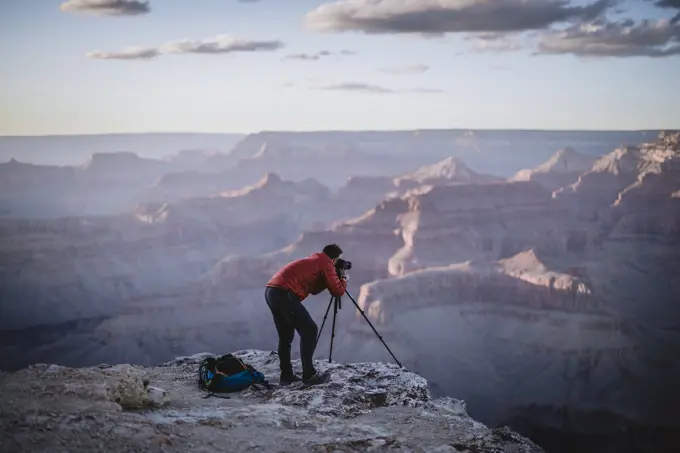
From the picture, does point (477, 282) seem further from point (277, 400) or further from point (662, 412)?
point (277, 400)

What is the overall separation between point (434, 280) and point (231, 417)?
41785 mm

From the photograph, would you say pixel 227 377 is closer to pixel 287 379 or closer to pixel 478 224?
pixel 287 379

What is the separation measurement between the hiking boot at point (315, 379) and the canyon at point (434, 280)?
13745 millimetres

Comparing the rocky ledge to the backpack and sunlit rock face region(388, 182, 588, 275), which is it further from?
sunlit rock face region(388, 182, 588, 275)

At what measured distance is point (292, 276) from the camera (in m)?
7.93

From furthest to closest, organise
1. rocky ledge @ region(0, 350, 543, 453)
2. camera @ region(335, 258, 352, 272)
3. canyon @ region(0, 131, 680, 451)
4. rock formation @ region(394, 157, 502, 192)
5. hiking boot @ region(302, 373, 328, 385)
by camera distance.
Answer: rock formation @ region(394, 157, 502, 192) < canyon @ region(0, 131, 680, 451) < camera @ region(335, 258, 352, 272) < hiking boot @ region(302, 373, 328, 385) < rocky ledge @ region(0, 350, 543, 453)

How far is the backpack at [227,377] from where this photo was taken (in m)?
7.95

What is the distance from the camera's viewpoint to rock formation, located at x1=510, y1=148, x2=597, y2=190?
83750 millimetres

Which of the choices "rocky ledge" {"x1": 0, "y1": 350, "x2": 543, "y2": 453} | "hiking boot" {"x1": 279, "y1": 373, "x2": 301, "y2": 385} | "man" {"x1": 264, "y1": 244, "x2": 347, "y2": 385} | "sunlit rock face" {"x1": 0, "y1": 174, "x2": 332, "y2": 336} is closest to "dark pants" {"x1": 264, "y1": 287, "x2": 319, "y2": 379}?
"man" {"x1": 264, "y1": 244, "x2": 347, "y2": 385}

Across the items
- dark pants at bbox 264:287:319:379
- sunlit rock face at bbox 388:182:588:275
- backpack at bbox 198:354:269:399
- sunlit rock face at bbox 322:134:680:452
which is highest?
dark pants at bbox 264:287:319:379

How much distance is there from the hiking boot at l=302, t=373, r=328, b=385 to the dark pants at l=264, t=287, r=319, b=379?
0.16 ft

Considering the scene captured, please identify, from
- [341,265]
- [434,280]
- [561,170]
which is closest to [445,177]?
[561,170]

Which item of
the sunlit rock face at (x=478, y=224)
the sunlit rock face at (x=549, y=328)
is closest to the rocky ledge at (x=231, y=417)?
the sunlit rock face at (x=549, y=328)

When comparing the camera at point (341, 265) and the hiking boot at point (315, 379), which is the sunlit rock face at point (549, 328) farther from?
the camera at point (341, 265)
